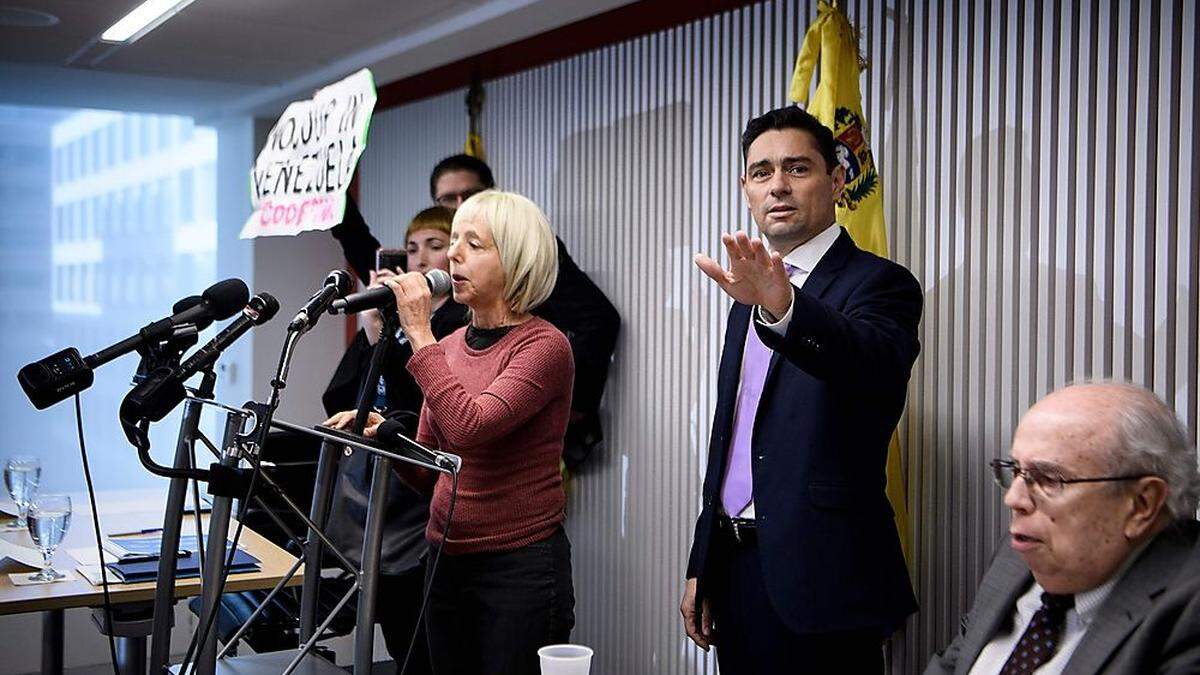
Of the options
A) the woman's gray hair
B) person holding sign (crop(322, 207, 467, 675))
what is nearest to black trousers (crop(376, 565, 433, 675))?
person holding sign (crop(322, 207, 467, 675))

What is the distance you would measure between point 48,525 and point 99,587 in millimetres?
175

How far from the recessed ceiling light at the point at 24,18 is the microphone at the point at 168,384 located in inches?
113

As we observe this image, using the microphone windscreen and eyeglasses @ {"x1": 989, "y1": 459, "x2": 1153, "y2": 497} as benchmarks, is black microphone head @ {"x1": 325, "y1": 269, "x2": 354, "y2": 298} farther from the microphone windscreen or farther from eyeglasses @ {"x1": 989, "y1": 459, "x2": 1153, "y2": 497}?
eyeglasses @ {"x1": 989, "y1": 459, "x2": 1153, "y2": 497}

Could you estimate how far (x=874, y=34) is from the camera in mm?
2896

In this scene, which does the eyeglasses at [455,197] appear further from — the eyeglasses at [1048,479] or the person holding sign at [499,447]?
the eyeglasses at [1048,479]

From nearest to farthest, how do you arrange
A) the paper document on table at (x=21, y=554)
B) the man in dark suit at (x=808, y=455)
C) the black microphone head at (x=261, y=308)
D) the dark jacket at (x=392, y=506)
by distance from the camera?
the black microphone head at (x=261, y=308) → the man in dark suit at (x=808, y=455) → the paper document on table at (x=21, y=554) → the dark jacket at (x=392, y=506)

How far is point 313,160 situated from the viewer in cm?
261

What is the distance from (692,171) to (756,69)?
1.24 feet

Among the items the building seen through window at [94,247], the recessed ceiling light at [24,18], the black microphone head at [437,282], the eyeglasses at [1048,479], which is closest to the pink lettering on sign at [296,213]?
the black microphone head at [437,282]

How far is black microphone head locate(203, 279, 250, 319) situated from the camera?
1.85 meters

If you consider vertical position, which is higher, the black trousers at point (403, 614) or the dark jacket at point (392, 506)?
the dark jacket at point (392, 506)

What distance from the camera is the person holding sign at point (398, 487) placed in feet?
9.34

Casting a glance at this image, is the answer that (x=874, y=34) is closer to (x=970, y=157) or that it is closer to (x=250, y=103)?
(x=970, y=157)

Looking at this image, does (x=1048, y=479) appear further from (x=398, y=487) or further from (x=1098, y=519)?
(x=398, y=487)
